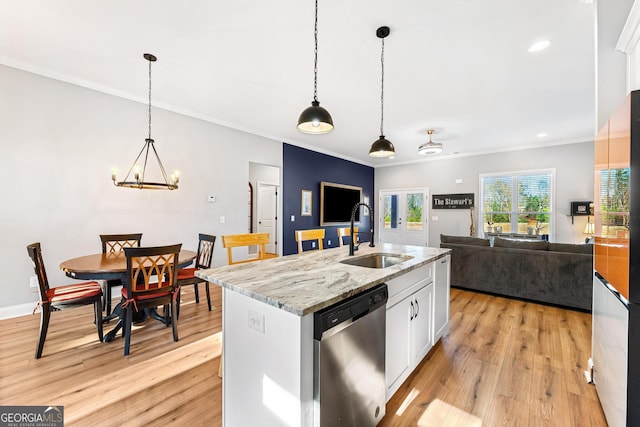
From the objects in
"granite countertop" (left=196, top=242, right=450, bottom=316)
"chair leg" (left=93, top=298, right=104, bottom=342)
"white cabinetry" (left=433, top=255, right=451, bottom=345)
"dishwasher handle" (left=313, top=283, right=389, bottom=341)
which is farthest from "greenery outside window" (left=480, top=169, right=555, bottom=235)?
"chair leg" (left=93, top=298, right=104, bottom=342)

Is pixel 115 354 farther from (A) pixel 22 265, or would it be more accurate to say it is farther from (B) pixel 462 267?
(B) pixel 462 267

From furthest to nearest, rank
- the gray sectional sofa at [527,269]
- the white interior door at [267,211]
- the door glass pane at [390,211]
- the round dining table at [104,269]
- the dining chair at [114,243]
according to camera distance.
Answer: the door glass pane at [390,211] → the white interior door at [267,211] → the gray sectional sofa at [527,269] → the dining chair at [114,243] → the round dining table at [104,269]

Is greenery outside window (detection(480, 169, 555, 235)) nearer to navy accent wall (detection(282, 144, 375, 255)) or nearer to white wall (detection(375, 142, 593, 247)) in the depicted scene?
white wall (detection(375, 142, 593, 247))

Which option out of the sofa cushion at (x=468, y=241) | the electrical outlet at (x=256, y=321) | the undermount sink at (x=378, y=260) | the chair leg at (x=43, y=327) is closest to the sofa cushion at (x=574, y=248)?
the sofa cushion at (x=468, y=241)

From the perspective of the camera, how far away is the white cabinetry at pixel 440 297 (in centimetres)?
229

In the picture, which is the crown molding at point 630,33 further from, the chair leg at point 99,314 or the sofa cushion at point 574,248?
the chair leg at point 99,314

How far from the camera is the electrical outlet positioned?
3.85 ft

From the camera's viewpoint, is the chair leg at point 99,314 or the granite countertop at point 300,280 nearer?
the granite countertop at point 300,280

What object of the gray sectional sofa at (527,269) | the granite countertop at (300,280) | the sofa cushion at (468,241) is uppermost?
the granite countertop at (300,280)

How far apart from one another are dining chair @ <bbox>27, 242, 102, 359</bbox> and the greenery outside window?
296 inches

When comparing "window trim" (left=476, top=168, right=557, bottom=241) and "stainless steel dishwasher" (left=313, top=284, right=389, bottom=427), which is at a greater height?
"window trim" (left=476, top=168, right=557, bottom=241)

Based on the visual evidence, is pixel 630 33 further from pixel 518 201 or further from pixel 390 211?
pixel 390 211

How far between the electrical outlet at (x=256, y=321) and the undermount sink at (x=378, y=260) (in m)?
1.06

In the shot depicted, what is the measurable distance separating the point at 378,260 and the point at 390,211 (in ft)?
20.2
